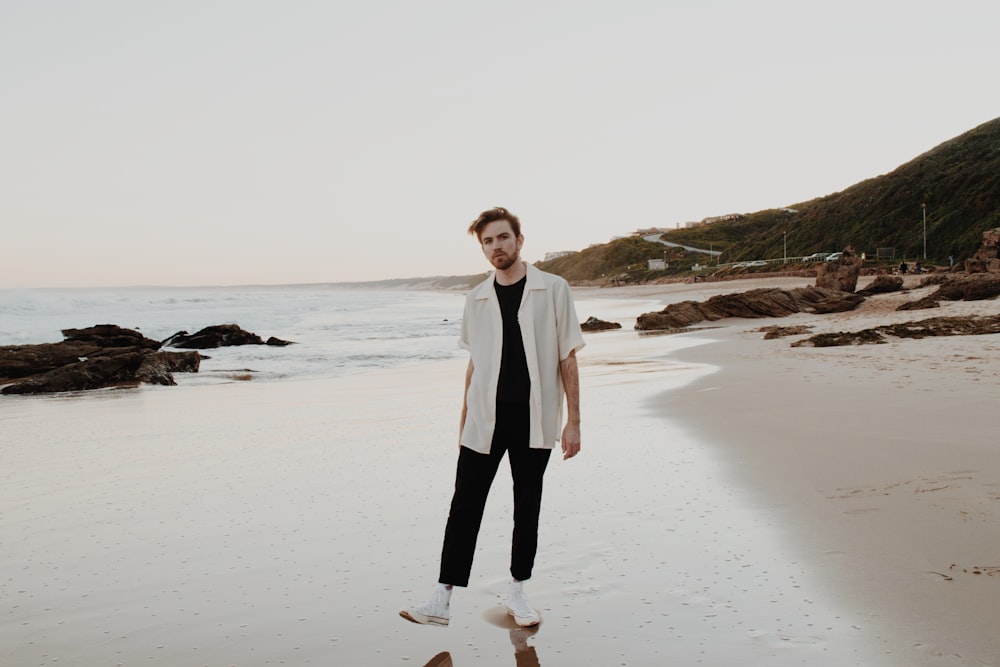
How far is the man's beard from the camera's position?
3438 millimetres

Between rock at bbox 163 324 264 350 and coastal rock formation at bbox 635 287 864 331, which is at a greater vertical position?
rock at bbox 163 324 264 350

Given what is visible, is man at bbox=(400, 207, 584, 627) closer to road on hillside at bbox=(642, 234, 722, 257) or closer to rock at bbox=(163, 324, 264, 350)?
rock at bbox=(163, 324, 264, 350)

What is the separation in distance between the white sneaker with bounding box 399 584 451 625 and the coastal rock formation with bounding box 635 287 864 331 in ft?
69.5

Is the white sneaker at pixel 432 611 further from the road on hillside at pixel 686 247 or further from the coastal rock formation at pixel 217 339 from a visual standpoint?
the road on hillside at pixel 686 247

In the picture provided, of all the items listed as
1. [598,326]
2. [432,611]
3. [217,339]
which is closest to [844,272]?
[598,326]

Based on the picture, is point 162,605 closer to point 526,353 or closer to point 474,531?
point 474,531

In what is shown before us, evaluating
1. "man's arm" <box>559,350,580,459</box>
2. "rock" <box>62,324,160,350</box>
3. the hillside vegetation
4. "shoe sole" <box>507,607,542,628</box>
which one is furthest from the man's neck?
the hillside vegetation

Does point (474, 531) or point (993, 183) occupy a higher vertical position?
point (993, 183)

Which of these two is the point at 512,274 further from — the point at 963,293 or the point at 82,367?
the point at 963,293

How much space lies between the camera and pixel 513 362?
11.3 feet

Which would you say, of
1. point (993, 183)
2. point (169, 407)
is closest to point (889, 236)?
point (993, 183)

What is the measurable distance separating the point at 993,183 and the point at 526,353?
87.1m

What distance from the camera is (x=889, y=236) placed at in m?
81.1

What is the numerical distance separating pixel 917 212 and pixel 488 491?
3568 inches
